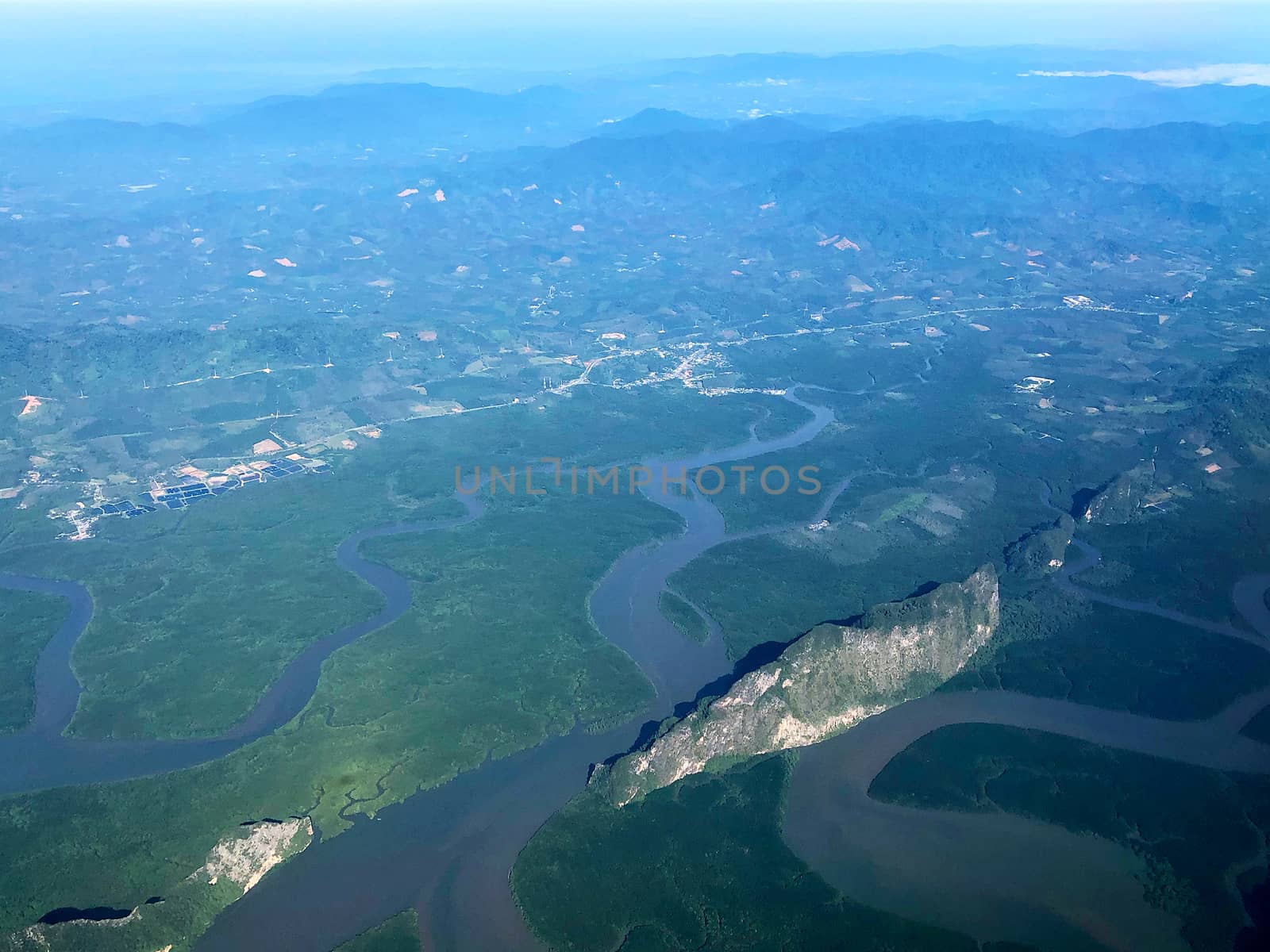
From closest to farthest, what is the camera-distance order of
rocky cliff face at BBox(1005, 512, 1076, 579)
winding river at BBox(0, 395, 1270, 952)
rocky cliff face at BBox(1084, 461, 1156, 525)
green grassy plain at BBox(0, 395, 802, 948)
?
winding river at BBox(0, 395, 1270, 952) < green grassy plain at BBox(0, 395, 802, 948) < rocky cliff face at BBox(1005, 512, 1076, 579) < rocky cliff face at BBox(1084, 461, 1156, 525)

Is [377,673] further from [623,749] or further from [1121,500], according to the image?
[1121,500]

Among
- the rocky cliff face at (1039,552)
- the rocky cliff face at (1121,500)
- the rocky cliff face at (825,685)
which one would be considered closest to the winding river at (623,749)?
the rocky cliff face at (825,685)

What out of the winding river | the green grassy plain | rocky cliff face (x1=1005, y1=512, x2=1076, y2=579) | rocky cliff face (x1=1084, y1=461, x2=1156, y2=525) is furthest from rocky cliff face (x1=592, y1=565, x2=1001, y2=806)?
rocky cliff face (x1=1084, y1=461, x2=1156, y2=525)

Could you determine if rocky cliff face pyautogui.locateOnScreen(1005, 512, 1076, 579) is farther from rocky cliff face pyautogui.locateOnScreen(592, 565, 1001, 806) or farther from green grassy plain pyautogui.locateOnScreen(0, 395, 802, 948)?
green grassy plain pyautogui.locateOnScreen(0, 395, 802, 948)

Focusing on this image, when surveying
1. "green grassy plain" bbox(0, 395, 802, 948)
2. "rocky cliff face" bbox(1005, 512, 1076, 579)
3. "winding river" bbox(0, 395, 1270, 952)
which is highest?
"rocky cliff face" bbox(1005, 512, 1076, 579)

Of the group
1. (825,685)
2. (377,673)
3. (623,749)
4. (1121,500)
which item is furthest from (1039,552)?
(377,673)

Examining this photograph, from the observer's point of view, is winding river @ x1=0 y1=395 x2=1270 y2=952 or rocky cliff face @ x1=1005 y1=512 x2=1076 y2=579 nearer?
winding river @ x1=0 y1=395 x2=1270 y2=952
